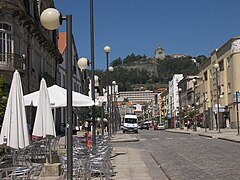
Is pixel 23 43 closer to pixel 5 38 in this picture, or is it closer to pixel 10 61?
pixel 5 38

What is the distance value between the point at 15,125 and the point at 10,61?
18.5 metres

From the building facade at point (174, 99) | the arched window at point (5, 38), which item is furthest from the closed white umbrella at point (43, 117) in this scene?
the building facade at point (174, 99)

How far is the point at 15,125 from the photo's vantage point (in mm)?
8305

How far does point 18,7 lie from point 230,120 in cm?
4080

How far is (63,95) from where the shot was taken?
14.4 meters

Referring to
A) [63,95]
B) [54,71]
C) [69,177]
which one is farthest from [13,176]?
[54,71]

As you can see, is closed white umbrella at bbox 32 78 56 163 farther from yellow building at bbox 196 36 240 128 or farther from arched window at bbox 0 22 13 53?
yellow building at bbox 196 36 240 128

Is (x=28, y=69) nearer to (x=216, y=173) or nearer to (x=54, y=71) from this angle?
(x=54, y=71)

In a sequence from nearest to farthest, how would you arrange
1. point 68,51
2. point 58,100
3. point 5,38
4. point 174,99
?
point 68,51
point 58,100
point 5,38
point 174,99

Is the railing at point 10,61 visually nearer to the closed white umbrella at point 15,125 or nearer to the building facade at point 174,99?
the closed white umbrella at point 15,125

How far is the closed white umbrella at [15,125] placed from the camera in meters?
8.14

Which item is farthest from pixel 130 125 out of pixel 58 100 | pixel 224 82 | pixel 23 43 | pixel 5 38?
pixel 58 100

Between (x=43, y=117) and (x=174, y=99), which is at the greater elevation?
(x=174, y=99)

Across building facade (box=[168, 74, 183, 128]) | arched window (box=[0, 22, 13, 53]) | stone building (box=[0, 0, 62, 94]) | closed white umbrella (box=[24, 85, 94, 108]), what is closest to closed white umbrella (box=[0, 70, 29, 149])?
closed white umbrella (box=[24, 85, 94, 108])
